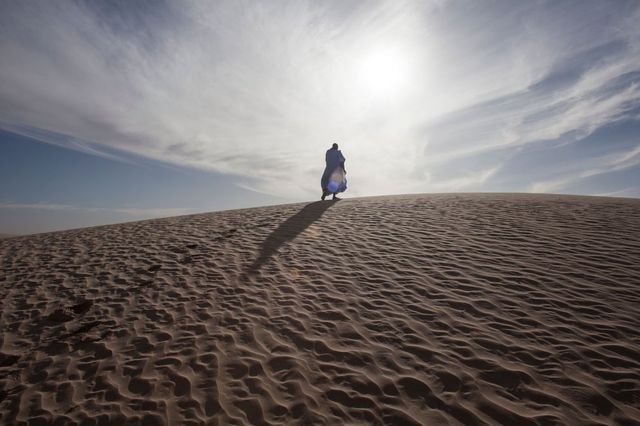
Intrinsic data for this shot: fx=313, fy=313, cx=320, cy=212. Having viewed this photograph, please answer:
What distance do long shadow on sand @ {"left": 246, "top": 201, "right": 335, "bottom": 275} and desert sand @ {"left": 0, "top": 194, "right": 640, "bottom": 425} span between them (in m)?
0.10

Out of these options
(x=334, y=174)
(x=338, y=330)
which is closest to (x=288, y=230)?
(x=334, y=174)

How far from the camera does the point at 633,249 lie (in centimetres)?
654

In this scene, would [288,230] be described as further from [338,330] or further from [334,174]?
[338,330]

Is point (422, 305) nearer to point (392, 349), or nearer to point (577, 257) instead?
point (392, 349)

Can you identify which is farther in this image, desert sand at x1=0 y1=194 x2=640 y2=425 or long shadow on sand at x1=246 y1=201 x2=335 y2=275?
long shadow on sand at x1=246 y1=201 x2=335 y2=275

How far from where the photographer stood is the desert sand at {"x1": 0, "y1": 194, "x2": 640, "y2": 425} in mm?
3184

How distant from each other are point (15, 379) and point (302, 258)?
496 cm

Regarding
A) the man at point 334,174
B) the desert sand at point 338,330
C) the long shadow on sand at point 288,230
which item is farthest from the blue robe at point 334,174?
the desert sand at point 338,330

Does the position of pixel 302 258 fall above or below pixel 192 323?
above

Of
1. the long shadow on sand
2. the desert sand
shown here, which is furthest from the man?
the desert sand

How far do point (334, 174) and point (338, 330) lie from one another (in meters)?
10.4

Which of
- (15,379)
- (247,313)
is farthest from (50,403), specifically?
(247,313)

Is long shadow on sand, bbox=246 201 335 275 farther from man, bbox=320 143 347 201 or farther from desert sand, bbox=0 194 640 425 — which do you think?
man, bbox=320 143 347 201

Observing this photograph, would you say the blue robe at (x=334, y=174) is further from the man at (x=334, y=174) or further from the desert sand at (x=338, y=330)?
the desert sand at (x=338, y=330)
